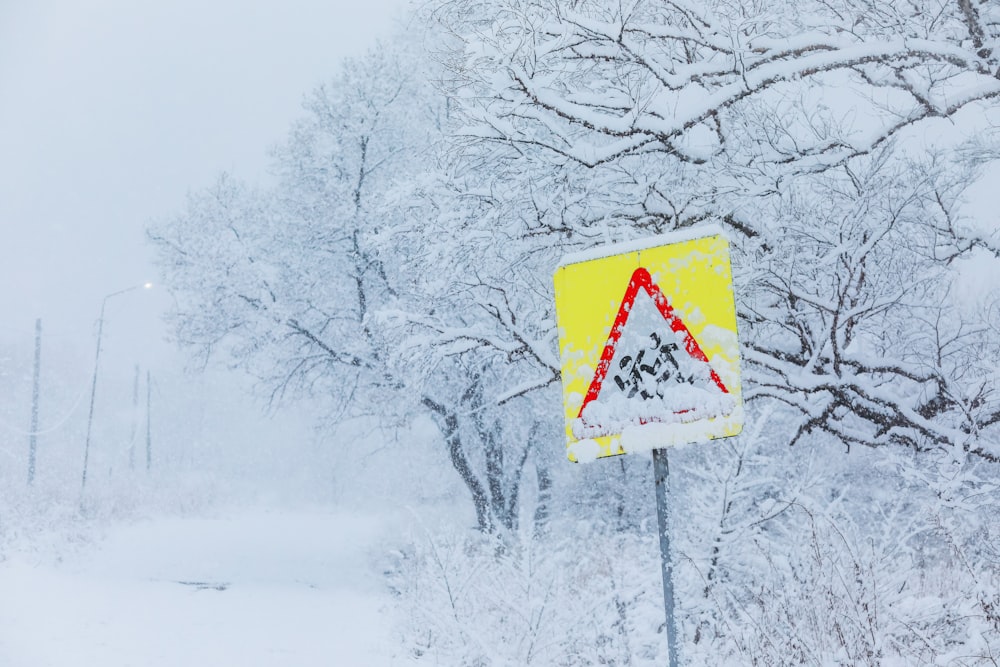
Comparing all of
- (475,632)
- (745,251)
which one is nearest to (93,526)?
(475,632)

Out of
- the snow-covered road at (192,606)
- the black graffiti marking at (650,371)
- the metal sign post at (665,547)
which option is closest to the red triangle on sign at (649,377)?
the black graffiti marking at (650,371)

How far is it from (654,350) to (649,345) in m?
0.02

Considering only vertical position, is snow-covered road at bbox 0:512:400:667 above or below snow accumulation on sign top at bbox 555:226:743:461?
below

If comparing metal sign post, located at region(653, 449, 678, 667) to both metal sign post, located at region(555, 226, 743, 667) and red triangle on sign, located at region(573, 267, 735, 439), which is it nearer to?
metal sign post, located at region(555, 226, 743, 667)

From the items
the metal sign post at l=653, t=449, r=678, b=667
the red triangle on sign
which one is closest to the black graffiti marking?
the red triangle on sign

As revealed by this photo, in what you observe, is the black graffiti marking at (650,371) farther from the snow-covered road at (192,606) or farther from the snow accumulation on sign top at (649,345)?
the snow-covered road at (192,606)

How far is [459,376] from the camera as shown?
12.6 meters

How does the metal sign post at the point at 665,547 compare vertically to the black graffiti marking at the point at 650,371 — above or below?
below

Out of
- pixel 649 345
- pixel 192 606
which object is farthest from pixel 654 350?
pixel 192 606

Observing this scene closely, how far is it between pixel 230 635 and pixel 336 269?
23.5 feet

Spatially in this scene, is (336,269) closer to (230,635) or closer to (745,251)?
(230,635)

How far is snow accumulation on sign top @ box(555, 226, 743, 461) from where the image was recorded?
2332mm

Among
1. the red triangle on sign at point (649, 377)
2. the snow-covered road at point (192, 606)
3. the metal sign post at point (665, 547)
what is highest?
the red triangle on sign at point (649, 377)

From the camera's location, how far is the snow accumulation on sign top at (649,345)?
2332 mm
